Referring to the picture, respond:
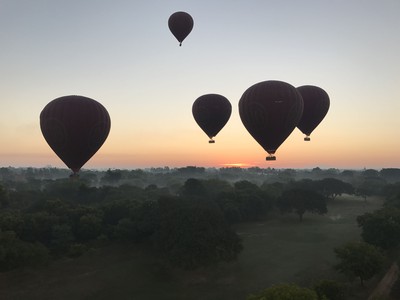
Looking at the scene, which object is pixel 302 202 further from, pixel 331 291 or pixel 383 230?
pixel 331 291

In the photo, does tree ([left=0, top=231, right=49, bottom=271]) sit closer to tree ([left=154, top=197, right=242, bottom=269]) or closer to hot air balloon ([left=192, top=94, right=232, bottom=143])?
tree ([left=154, top=197, right=242, bottom=269])

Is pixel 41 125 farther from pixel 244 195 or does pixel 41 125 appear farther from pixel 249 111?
pixel 244 195

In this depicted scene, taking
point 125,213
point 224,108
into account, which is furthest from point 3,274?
point 224,108

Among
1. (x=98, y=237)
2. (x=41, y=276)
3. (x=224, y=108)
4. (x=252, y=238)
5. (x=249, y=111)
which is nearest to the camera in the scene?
(x=249, y=111)

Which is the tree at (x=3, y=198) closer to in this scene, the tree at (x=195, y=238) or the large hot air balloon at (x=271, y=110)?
the tree at (x=195, y=238)

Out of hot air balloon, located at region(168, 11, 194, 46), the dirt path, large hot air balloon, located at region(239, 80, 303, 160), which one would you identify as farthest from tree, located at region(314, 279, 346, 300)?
hot air balloon, located at region(168, 11, 194, 46)

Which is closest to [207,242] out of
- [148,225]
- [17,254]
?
[148,225]

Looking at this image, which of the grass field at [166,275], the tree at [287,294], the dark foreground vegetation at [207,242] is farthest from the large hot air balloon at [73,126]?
the tree at [287,294]
